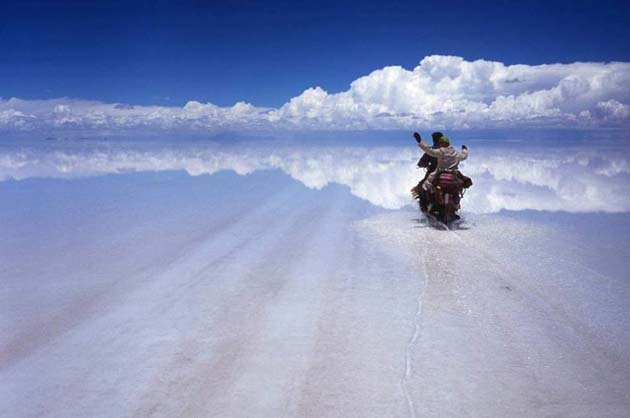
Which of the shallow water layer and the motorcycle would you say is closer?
the shallow water layer

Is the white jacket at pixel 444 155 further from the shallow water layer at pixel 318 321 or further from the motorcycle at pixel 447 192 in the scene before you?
the shallow water layer at pixel 318 321

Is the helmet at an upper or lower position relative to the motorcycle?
upper

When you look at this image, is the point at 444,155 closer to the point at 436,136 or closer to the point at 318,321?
the point at 436,136

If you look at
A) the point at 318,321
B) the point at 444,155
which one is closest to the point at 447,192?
the point at 444,155

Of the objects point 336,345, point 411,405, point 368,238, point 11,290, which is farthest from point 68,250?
point 411,405

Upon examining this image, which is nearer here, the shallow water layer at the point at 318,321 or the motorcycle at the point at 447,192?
the shallow water layer at the point at 318,321

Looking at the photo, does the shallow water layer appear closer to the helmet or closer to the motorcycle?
the motorcycle

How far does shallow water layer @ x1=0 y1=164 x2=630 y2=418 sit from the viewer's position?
12.5ft


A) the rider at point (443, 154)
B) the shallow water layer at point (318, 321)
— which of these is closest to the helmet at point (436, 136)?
the rider at point (443, 154)

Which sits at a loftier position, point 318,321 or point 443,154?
point 443,154

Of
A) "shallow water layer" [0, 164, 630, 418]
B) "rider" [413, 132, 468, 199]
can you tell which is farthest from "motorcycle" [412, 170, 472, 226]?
"shallow water layer" [0, 164, 630, 418]

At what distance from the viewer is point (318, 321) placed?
533 centimetres

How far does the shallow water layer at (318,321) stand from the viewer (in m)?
3.82

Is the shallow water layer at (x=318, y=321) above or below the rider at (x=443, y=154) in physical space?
below
